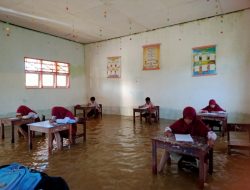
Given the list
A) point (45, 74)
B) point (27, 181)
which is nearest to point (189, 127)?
point (27, 181)

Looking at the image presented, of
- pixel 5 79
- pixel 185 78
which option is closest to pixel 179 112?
pixel 185 78

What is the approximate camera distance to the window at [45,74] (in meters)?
7.83

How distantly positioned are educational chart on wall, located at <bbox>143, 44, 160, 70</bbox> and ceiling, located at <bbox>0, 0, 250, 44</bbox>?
0.75 metres

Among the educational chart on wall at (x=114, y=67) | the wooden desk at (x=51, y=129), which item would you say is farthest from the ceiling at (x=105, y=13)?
the wooden desk at (x=51, y=129)

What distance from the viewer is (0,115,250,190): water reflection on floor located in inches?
105

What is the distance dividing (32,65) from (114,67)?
3.45m

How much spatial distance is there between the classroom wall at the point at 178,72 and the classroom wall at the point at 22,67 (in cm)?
78

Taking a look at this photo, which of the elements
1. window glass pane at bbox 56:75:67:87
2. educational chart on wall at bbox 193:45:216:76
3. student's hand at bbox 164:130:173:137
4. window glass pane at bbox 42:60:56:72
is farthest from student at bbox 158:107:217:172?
window glass pane at bbox 56:75:67:87

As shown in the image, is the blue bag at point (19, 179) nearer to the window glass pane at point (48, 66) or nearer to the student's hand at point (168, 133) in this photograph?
the student's hand at point (168, 133)

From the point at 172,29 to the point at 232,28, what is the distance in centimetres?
204

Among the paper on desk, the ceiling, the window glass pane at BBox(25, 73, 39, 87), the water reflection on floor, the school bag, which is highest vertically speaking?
the ceiling

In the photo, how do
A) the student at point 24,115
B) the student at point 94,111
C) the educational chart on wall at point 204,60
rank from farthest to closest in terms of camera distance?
the student at point 94,111 → the educational chart on wall at point 204,60 → the student at point 24,115

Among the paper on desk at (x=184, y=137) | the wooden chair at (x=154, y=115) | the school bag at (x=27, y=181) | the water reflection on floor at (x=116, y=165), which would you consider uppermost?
the school bag at (x=27, y=181)

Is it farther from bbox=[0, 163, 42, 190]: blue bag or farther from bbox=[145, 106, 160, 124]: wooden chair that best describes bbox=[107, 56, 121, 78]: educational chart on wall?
bbox=[0, 163, 42, 190]: blue bag
